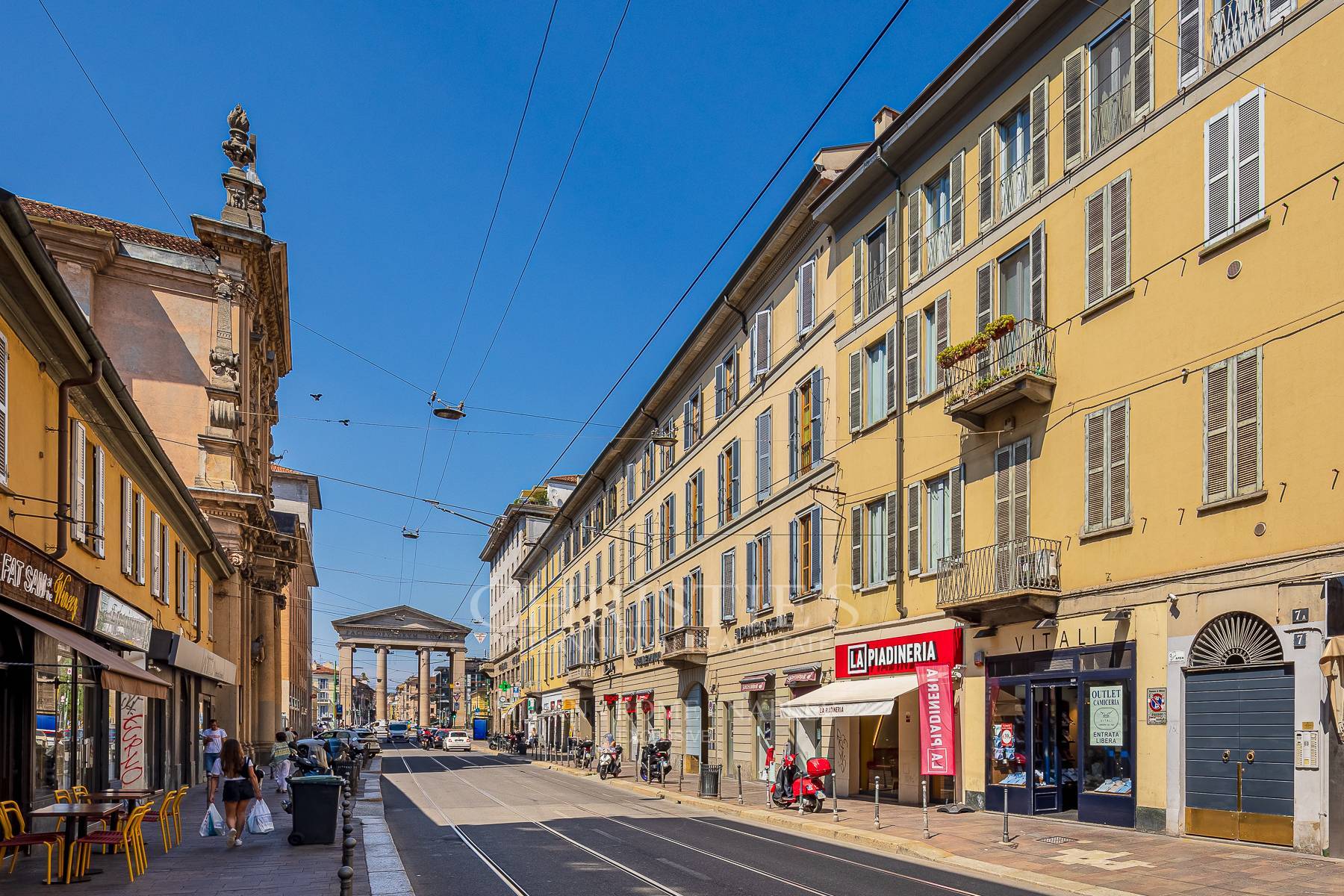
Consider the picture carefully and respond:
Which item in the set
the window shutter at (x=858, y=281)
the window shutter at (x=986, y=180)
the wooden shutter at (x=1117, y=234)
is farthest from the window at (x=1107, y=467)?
the window shutter at (x=858, y=281)

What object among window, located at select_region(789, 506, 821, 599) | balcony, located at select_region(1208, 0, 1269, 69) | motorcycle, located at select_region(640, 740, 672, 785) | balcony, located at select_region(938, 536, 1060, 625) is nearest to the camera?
balcony, located at select_region(1208, 0, 1269, 69)

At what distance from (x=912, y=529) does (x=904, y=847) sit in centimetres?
855

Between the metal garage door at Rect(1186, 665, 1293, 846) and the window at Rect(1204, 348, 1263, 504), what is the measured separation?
96.0 inches

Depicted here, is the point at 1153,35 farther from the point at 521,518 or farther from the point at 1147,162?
the point at 521,518

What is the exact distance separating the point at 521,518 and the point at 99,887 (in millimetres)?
78298

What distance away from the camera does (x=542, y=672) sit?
3189 inches

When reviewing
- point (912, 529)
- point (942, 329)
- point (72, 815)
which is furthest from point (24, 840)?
point (942, 329)

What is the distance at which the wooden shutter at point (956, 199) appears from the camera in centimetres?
2272

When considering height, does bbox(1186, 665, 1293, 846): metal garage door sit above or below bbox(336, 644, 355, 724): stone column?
above

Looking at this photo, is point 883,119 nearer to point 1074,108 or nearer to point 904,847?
point 1074,108

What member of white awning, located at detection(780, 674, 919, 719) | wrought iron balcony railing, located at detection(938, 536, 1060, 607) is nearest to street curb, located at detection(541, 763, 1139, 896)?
white awning, located at detection(780, 674, 919, 719)

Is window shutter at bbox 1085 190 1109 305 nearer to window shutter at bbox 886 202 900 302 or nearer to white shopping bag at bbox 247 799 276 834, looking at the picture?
window shutter at bbox 886 202 900 302

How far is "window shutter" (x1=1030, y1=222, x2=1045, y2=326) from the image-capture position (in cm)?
2008

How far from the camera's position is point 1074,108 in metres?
19.5
